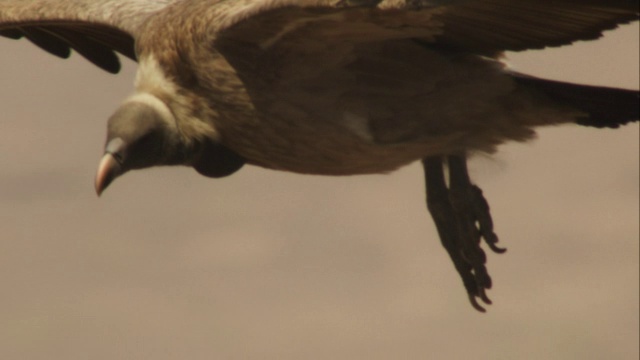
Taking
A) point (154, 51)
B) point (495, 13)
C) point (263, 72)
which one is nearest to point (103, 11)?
point (154, 51)

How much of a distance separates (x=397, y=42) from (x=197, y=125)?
0.99 m

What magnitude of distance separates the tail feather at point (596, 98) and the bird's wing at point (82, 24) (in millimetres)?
1842

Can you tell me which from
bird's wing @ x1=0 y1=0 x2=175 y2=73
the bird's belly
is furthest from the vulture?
bird's wing @ x1=0 y1=0 x2=175 y2=73

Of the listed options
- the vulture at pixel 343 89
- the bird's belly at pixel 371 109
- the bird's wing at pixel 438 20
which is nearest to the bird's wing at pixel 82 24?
the vulture at pixel 343 89

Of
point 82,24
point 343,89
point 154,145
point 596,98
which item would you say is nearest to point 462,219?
point 596,98

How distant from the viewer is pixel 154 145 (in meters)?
7.96

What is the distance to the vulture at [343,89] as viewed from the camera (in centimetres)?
712

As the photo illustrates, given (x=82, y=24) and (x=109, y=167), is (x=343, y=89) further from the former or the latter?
(x=82, y=24)

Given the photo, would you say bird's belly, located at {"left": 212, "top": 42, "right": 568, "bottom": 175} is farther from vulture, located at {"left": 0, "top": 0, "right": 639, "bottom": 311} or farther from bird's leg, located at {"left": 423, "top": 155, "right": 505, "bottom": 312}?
bird's leg, located at {"left": 423, "top": 155, "right": 505, "bottom": 312}

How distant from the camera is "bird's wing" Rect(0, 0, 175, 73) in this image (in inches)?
343

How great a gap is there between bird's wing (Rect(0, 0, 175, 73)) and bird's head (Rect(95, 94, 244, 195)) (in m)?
0.57

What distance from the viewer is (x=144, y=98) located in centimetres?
799

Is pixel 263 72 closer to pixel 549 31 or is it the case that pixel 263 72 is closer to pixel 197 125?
pixel 197 125

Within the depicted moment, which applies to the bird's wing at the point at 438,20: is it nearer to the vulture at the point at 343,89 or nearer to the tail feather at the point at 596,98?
the vulture at the point at 343,89
